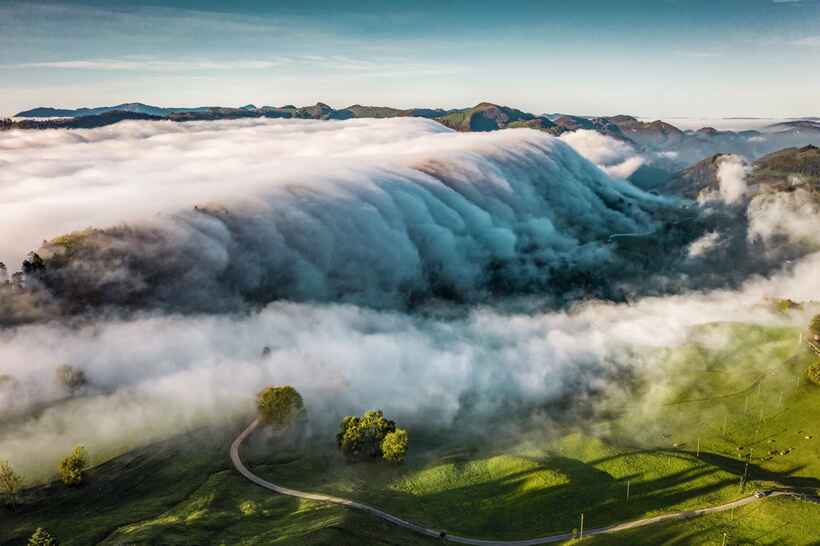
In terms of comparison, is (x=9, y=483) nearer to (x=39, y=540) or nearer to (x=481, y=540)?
(x=39, y=540)

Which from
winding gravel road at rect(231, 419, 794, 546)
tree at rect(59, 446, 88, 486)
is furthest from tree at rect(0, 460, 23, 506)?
winding gravel road at rect(231, 419, 794, 546)

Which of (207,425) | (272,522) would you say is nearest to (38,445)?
(207,425)

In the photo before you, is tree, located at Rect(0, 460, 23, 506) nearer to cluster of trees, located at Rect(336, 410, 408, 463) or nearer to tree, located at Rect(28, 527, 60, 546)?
tree, located at Rect(28, 527, 60, 546)

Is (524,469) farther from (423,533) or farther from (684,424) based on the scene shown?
(684,424)

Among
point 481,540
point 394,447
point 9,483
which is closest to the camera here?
point 481,540

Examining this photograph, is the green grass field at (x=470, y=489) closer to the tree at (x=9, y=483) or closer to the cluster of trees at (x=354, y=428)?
the tree at (x=9, y=483)

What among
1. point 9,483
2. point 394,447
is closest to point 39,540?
point 9,483

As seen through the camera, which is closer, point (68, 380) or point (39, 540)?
point (39, 540)

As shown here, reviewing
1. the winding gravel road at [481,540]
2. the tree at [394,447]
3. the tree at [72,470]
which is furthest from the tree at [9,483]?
the tree at [394,447]
